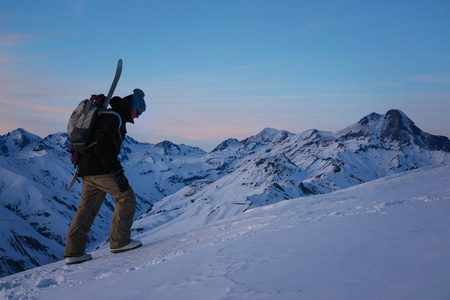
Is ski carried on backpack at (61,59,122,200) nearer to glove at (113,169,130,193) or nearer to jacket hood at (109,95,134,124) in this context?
jacket hood at (109,95,134,124)

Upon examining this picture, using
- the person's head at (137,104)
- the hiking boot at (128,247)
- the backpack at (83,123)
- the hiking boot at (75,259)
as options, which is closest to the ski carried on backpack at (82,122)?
the backpack at (83,123)

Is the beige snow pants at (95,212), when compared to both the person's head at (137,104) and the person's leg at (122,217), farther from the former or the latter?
the person's head at (137,104)

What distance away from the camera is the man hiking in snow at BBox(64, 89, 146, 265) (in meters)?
6.82

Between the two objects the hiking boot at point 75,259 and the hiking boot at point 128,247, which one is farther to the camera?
the hiking boot at point 128,247

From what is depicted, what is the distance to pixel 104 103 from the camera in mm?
7156

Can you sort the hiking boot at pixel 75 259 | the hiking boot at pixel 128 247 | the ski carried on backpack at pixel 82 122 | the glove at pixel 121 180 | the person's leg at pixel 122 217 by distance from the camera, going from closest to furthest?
1. the ski carried on backpack at pixel 82 122
2. the glove at pixel 121 180
3. the hiking boot at pixel 75 259
4. the person's leg at pixel 122 217
5. the hiking boot at pixel 128 247

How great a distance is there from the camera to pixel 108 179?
7.12 m

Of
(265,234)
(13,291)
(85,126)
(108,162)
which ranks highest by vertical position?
(85,126)

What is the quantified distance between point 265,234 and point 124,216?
3.51 meters

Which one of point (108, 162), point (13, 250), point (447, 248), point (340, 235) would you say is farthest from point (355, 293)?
point (13, 250)

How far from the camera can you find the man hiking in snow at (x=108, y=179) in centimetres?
682

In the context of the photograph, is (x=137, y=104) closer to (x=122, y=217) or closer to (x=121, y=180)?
(x=121, y=180)

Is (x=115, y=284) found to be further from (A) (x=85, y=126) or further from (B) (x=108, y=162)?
(A) (x=85, y=126)

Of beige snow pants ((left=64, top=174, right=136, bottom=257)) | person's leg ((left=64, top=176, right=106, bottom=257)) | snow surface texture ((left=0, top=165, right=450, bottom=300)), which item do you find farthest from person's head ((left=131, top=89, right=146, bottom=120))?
snow surface texture ((left=0, top=165, right=450, bottom=300))
